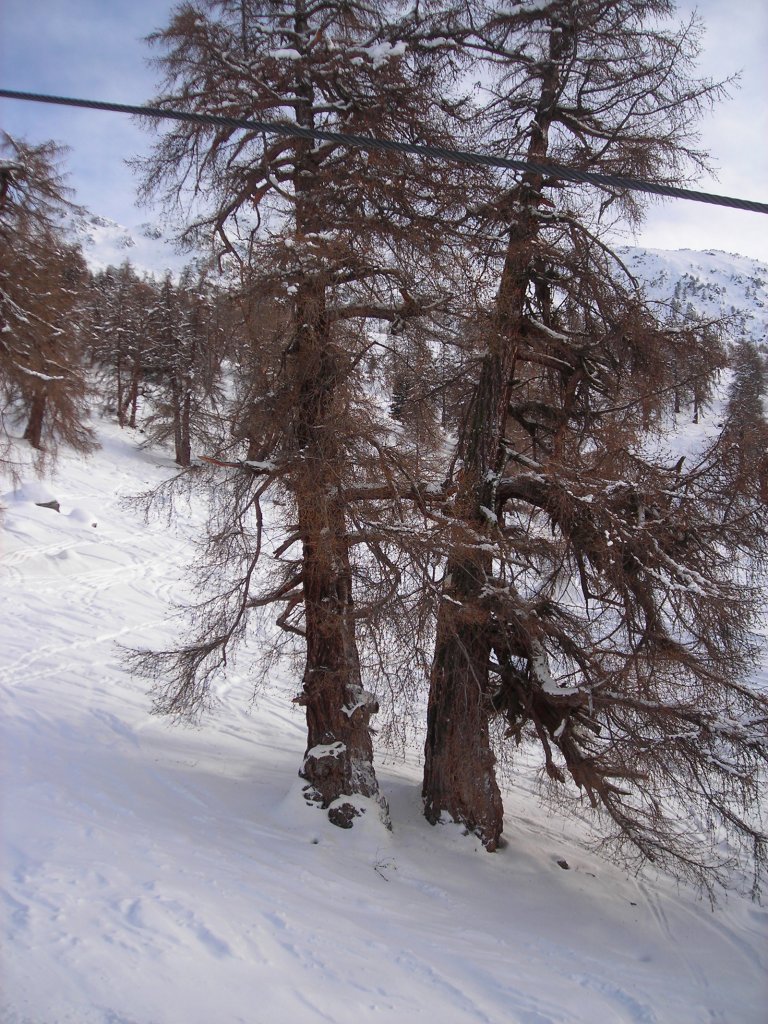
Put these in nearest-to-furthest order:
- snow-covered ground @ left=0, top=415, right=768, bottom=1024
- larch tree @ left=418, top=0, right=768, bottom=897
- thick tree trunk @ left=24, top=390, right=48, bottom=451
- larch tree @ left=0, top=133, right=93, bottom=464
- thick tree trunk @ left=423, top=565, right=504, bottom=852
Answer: snow-covered ground @ left=0, top=415, right=768, bottom=1024 → larch tree @ left=418, top=0, right=768, bottom=897 → thick tree trunk @ left=423, top=565, right=504, bottom=852 → larch tree @ left=0, top=133, right=93, bottom=464 → thick tree trunk @ left=24, top=390, right=48, bottom=451

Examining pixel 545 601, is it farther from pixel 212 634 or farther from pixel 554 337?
pixel 212 634

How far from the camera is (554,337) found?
805 centimetres

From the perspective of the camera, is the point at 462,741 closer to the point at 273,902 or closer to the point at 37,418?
the point at 273,902

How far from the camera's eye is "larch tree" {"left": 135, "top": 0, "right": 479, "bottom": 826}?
6918mm

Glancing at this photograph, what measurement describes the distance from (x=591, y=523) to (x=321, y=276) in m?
3.95

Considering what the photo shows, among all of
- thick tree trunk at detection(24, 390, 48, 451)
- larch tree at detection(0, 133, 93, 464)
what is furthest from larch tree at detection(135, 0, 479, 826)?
thick tree trunk at detection(24, 390, 48, 451)

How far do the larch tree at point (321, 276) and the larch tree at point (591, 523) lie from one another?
100 cm

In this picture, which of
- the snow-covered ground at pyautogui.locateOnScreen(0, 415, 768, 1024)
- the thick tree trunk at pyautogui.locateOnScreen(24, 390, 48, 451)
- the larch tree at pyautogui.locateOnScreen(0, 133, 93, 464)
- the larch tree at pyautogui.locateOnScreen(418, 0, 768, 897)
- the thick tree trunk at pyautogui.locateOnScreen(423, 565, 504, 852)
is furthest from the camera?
the thick tree trunk at pyautogui.locateOnScreen(24, 390, 48, 451)

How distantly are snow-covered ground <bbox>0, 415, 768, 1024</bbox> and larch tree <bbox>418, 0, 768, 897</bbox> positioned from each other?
2.91ft

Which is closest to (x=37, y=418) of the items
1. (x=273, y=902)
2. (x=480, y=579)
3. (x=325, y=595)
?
(x=325, y=595)

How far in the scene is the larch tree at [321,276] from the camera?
6.92 metres

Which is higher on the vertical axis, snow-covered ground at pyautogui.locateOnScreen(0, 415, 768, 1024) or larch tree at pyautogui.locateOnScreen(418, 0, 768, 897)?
larch tree at pyautogui.locateOnScreen(418, 0, 768, 897)

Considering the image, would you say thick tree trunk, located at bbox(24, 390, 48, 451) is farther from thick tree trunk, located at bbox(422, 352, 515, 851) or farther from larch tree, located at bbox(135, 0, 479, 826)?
thick tree trunk, located at bbox(422, 352, 515, 851)

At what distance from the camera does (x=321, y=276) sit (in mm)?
6781
